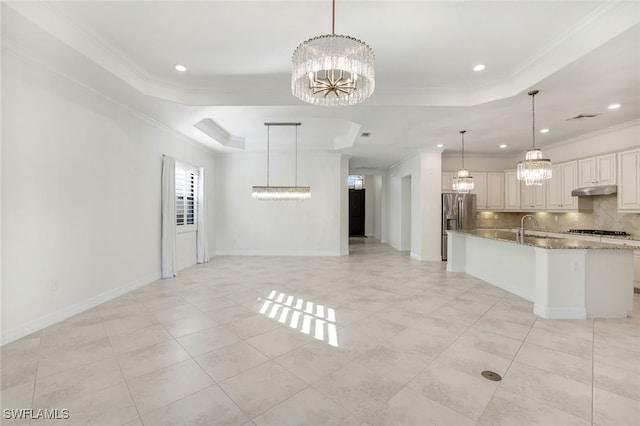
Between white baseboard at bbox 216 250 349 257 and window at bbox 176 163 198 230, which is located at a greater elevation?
window at bbox 176 163 198 230

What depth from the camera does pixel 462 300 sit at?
418cm

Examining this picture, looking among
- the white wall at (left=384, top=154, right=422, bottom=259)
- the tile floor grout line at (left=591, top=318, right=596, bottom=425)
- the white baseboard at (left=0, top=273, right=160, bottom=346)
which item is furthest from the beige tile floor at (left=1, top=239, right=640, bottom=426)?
the white wall at (left=384, top=154, right=422, bottom=259)

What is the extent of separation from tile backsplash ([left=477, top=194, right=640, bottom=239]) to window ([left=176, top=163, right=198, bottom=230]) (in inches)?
321

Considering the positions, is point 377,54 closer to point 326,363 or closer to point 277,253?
point 326,363

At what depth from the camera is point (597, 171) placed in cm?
562

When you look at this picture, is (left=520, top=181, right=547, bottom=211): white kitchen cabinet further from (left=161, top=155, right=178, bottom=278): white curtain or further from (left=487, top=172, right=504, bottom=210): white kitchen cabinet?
(left=161, top=155, right=178, bottom=278): white curtain

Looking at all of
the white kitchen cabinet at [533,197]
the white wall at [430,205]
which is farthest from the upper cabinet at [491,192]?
the white wall at [430,205]

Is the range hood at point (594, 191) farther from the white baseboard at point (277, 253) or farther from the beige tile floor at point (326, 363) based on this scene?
the white baseboard at point (277, 253)

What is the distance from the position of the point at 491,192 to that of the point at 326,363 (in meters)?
7.54

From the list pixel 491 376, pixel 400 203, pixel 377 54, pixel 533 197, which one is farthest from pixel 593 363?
pixel 400 203

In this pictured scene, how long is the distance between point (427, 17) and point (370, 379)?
3468 mm

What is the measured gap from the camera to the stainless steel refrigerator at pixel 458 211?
292 inches

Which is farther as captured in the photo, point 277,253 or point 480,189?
point 277,253

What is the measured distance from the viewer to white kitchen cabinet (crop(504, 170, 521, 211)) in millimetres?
7531
